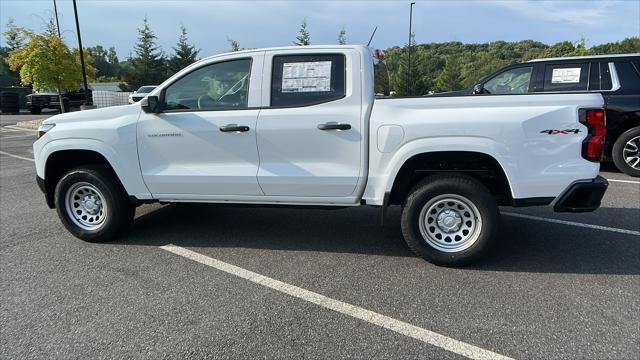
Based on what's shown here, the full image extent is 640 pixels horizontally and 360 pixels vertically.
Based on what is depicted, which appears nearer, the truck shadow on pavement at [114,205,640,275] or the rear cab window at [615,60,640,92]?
the truck shadow on pavement at [114,205,640,275]

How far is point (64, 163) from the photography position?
4.82 m

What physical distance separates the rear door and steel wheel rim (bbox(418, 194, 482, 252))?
2.36 ft

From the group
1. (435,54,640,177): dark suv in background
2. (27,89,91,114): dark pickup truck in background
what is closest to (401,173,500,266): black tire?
(435,54,640,177): dark suv in background

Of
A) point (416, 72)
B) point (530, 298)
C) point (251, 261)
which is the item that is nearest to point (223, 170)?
point (251, 261)

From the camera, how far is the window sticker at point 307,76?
4.05 metres

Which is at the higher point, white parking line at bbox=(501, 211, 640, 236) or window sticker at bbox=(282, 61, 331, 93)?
window sticker at bbox=(282, 61, 331, 93)

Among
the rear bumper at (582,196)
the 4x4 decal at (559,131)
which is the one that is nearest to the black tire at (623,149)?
the rear bumper at (582,196)

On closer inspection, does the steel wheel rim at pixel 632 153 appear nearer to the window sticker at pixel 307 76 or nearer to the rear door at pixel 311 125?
the rear door at pixel 311 125

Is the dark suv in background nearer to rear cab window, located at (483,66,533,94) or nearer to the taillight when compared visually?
rear cab window, located at (483,66,533,94)

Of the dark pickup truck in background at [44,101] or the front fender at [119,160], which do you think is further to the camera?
the dark pickup truck in background at [44,101]

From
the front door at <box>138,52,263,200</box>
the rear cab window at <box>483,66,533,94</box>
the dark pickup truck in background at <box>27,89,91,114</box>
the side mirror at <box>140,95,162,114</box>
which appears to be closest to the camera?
the front door at <box>138,52,263,200</box>

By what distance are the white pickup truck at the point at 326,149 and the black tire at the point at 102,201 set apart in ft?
0.04

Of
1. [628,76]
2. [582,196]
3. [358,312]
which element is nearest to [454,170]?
[582,196]

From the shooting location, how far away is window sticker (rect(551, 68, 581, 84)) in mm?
7523
